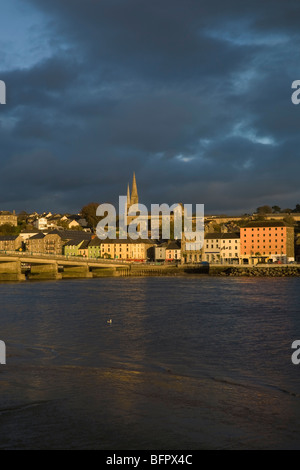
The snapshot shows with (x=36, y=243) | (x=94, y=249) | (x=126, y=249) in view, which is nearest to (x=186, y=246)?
(x=126, y=249)

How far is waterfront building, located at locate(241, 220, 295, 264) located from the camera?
107375 millimetres

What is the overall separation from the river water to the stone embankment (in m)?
51.1

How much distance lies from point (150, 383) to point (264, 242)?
94.5 m

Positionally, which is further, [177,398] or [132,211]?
[132,211]

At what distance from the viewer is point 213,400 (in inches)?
582

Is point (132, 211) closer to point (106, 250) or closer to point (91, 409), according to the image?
point (106, 250)

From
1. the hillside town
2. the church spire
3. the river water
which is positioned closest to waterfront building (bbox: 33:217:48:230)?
the church spire

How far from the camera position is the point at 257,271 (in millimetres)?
84125

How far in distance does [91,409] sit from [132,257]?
10192cm

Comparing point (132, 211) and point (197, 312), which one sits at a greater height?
point (132, 211)

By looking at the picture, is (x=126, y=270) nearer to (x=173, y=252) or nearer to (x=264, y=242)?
(x=173, y=252)

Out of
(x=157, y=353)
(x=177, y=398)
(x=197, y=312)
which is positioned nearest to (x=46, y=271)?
(x=197, y=312)

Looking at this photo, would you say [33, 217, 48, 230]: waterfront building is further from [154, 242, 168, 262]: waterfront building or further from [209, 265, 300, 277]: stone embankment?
[209, 265, 300, 277]: stone embankment
